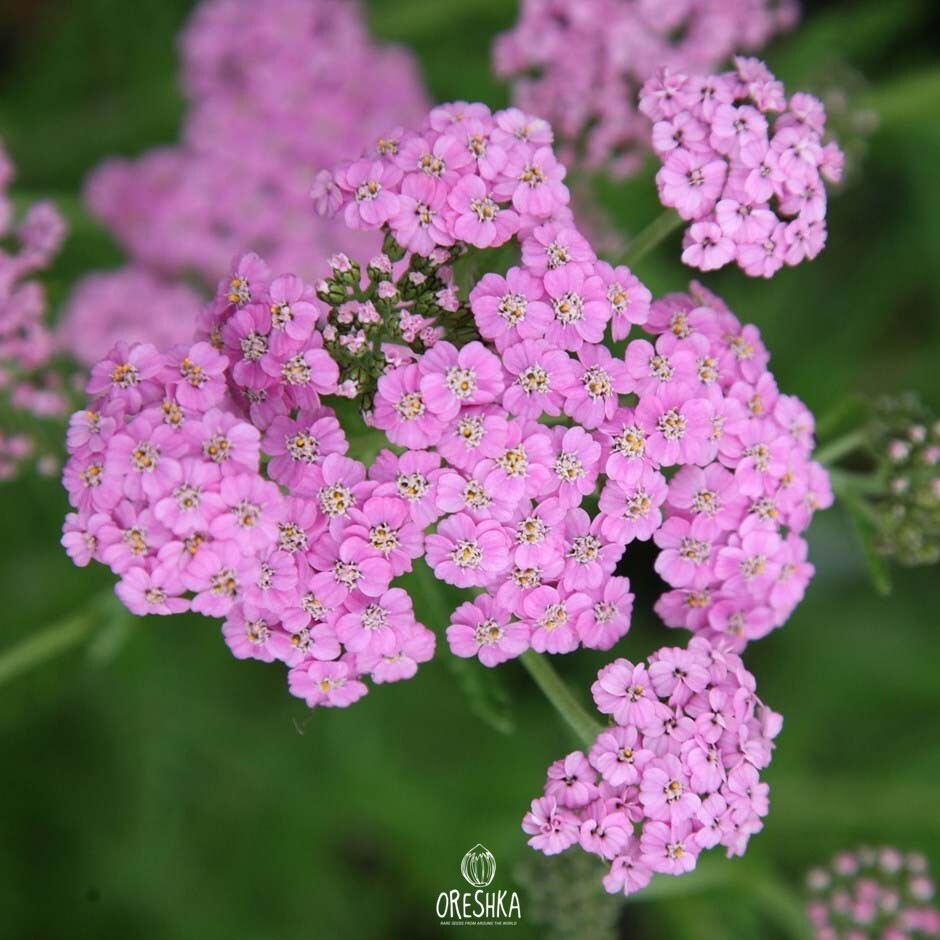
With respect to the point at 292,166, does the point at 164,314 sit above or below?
below

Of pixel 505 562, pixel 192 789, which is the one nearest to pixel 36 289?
pixel 505 562

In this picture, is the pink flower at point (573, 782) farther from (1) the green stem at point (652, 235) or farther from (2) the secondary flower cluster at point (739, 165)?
(1) the green stem at point (652, 235)

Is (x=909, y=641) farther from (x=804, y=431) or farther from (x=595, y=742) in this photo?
(x=595, y=742)

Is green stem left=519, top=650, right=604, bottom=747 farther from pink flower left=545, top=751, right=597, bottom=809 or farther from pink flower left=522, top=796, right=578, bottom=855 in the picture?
pink flower left=522, top=796, right=578, bottom=855

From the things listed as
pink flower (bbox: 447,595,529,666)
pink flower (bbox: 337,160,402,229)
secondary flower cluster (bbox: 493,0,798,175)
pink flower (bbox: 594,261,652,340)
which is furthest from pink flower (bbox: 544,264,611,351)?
secondary flower cluster (bbox: 493,0,798,175)

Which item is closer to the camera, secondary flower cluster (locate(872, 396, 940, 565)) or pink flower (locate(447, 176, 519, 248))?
pink flower (locate(447, 176, 519, 248))

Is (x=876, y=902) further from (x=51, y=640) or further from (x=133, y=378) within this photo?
(x=133, y=378)
